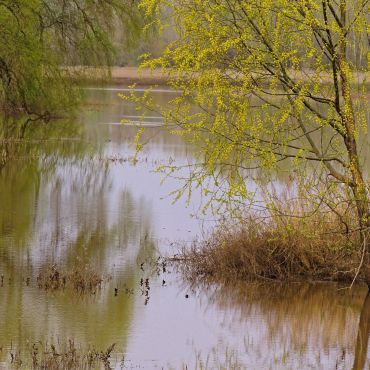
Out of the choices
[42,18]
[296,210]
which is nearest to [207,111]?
[296,210]

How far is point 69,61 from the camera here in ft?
98.2

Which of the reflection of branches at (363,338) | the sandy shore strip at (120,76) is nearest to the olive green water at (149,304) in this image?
the reflection of branches at (363,338)

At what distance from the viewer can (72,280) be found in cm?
1226

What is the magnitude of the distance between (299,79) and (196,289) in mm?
2550

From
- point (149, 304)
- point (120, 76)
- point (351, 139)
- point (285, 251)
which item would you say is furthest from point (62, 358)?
point (120, 76)

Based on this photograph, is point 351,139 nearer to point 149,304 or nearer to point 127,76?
point 149,304

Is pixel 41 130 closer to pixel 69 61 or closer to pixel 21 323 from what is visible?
pixel 69 61

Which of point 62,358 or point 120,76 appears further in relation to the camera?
point 120,76

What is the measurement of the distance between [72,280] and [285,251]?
2.42 meters

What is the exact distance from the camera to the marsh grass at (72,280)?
12.0m

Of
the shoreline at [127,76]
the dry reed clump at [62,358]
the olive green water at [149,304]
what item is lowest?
the dry reed clump at [62,358]

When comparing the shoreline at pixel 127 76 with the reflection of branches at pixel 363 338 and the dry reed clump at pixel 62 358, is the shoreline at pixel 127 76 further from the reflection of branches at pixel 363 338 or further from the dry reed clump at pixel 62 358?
the dry reed clump at pixel 62 358

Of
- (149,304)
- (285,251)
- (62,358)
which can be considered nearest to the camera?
(62,358)

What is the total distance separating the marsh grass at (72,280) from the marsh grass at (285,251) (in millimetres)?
1314
